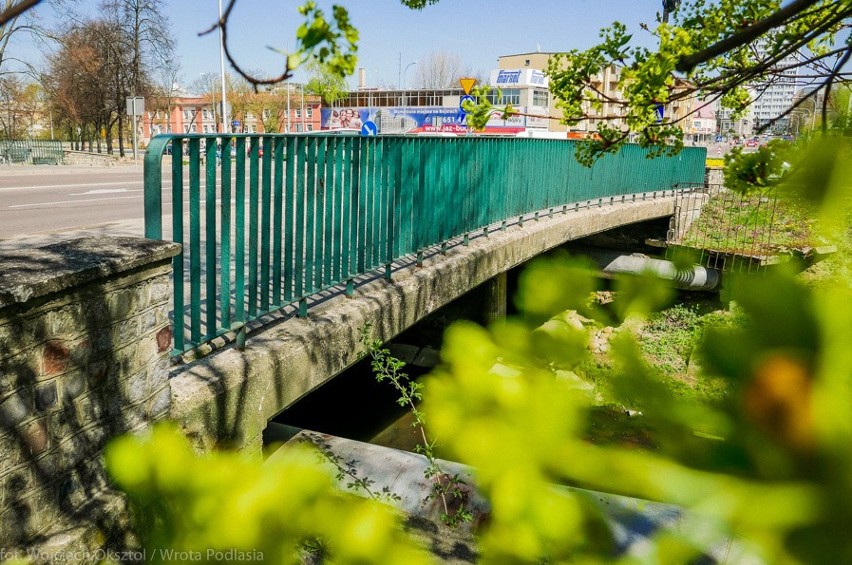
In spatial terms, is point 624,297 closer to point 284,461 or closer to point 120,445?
point 284,461

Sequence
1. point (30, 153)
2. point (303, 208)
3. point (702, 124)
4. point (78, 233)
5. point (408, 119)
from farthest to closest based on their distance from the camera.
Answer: point (702, 124)
point (408, 119)
point (30, 153)
point (78, 233)
point (303, 208)

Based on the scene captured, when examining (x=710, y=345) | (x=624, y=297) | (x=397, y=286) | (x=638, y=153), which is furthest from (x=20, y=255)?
(x=638, y=153)

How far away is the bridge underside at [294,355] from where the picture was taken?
139 inches

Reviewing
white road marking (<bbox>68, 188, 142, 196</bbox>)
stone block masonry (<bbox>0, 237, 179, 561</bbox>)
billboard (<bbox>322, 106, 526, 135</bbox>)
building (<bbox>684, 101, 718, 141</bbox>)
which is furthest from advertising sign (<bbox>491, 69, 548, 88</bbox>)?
stone block masonry (<bbox>0, 237, 179, 561</bbox>)

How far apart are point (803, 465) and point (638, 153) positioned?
15198mm

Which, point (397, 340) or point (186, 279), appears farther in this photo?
point (397, 340)

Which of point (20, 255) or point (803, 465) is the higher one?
point (803, 465)

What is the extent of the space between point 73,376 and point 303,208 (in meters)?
2.09

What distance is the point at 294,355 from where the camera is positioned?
417 cm

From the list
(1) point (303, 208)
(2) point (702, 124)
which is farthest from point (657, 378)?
(2) point (702, 124)

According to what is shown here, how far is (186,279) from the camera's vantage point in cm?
545

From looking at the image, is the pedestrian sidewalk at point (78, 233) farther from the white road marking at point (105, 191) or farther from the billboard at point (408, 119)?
the billboard at point (408, 119)

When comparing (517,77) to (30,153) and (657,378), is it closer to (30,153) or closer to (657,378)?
(30,153)

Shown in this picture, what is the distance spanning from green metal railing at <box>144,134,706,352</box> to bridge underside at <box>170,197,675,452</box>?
0.16 metres
